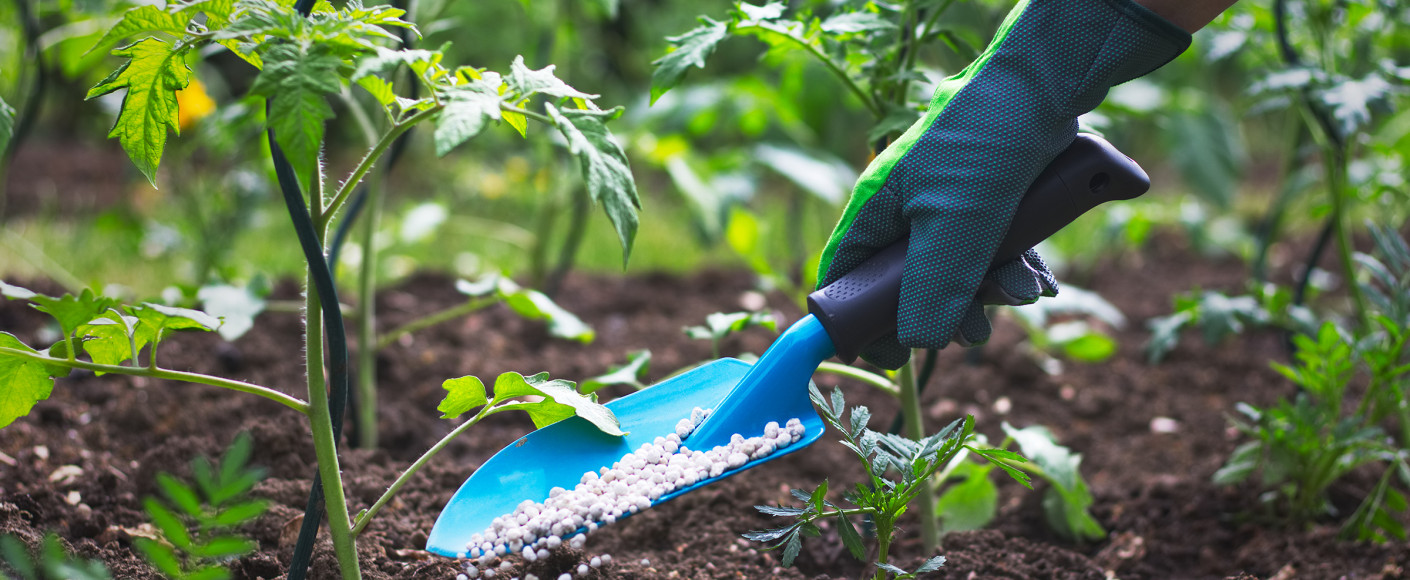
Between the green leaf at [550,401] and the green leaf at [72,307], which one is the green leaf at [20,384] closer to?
the green leaf at [72,307]

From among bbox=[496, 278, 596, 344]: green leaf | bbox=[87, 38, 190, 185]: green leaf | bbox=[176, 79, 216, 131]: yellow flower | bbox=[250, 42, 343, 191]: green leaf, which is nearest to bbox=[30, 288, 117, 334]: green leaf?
bbox=[87, 38, 190, 185]: green leaf

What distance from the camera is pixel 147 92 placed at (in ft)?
3.18

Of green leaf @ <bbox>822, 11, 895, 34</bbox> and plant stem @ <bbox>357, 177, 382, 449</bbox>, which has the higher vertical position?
green leaf @ <bbox>822, 11, 895, 34</bbox>

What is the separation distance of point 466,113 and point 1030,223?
2.19 ft

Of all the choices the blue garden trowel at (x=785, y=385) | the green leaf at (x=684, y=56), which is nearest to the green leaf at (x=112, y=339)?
the blue garden trowel at (x=785, y=385)

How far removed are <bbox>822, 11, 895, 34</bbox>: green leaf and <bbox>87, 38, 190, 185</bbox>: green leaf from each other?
2.44ft

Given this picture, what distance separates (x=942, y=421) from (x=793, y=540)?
1.07 meters

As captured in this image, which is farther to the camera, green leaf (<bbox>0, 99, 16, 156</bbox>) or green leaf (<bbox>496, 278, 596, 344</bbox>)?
green leaf (<bbox>496, 278, 596, 344</bbox>)

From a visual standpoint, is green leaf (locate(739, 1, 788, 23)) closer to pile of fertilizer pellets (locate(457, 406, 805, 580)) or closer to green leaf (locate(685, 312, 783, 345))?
green leaf (locate(685, 312, 783, 345))

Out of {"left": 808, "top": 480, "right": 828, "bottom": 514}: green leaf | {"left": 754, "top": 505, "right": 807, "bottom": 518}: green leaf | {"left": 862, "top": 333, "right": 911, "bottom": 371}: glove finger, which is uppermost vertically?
{"left": 862, "top": 333, "right": 911, "bottom": 371}: glove finger

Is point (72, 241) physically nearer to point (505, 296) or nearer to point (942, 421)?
point (505, 296)

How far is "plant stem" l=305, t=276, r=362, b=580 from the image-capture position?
99 cm

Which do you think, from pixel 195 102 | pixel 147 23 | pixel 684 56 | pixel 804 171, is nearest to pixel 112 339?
pixel 147 23

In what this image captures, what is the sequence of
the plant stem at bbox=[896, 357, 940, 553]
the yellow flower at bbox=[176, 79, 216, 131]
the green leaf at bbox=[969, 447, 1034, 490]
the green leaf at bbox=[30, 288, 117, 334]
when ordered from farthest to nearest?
the yellow flower at bbox=[176, 79, 216, 131], the plant stem at bbox=[896, 357, 940, 553], the green leaf at bbox=[969, 447, 1034, 490], the green leaf at bbox=[30, 288, 117, 334]
